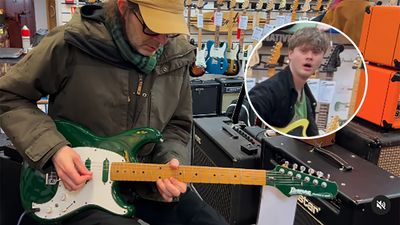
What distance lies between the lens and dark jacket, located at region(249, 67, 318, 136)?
4.49 feet

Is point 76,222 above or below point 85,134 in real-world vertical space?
below

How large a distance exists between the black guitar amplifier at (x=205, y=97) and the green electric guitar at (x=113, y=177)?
Result: 249cm

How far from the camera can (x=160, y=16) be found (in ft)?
3.52

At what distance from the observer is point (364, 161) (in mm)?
1485

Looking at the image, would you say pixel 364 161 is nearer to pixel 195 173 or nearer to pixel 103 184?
pixel 195 173

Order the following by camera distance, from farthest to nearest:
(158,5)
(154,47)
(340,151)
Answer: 1. (340,151)
2. (154,47)
3. (158,5)

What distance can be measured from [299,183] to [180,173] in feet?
1.14

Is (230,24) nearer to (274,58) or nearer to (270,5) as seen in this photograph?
(270,5)

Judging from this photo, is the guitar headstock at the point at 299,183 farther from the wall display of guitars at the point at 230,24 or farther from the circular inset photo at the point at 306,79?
the wall display of guitars at the point at 230,24

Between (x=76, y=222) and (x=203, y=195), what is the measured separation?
1.08 m

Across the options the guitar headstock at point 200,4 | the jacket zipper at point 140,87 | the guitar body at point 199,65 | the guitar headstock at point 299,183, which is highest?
the guitar headstock at point 200,4

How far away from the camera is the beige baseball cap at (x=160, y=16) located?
1.06 meters

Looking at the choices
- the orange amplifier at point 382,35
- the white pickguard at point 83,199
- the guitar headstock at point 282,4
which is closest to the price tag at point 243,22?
the guitar headstock at point 282,4

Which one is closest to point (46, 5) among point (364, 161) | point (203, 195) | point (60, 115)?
point (203, 195)
